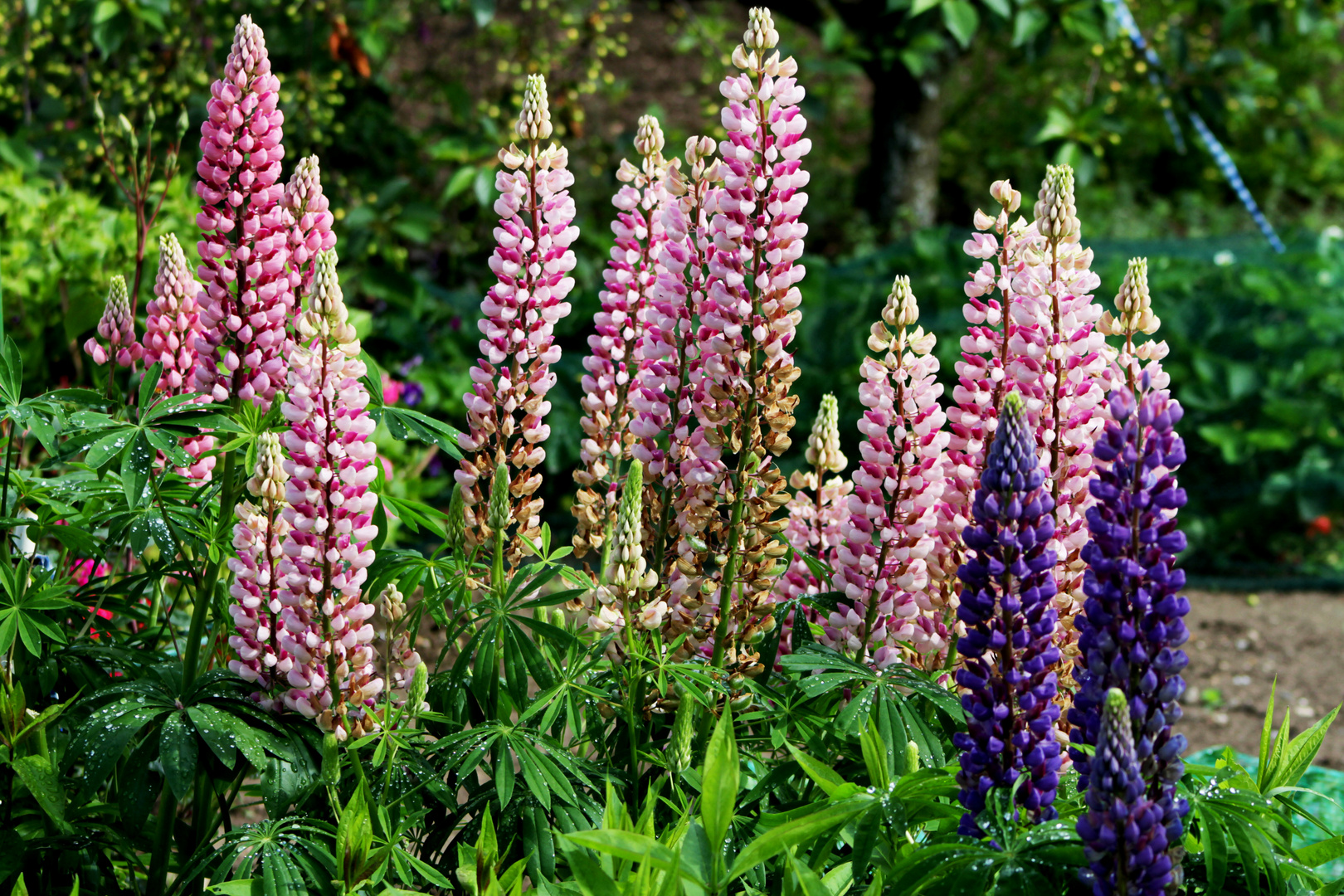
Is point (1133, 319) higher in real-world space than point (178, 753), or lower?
higher

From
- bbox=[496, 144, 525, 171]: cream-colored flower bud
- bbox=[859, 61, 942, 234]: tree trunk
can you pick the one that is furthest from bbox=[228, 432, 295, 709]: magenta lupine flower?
bbox=[859, 61, 942, 234]: tree trunk

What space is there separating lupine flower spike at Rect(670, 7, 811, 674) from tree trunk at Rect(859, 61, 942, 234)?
664cm

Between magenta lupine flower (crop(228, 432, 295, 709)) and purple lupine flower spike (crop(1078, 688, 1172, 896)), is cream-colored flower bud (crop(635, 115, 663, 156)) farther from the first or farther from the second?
purple lupine flower spike (crop(1078, 688, 1172, 896))

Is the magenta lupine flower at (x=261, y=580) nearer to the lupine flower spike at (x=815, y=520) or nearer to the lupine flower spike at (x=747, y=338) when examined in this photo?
the lupine flower spike at (x=747, y=338)

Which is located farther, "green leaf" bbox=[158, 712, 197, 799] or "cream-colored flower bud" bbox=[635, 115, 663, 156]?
"cream-colored flower bud" bbox=[635, 115, 663, 156]

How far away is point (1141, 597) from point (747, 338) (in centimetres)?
74

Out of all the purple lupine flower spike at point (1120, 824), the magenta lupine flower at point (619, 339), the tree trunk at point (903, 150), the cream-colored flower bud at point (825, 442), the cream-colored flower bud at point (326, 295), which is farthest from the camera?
the tree trunk at point (903, 150)

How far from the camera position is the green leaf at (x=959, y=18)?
5.04 m

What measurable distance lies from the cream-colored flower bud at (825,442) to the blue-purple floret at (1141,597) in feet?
1.97

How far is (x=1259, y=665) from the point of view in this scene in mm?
5172

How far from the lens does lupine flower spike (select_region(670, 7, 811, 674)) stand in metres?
1.89

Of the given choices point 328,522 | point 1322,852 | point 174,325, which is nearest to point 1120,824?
point 1322,852

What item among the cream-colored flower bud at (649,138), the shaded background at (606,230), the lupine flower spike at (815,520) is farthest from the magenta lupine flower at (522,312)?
the shaded background at (606,230)

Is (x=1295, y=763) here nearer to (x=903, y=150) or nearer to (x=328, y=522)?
(x=328, y=522)
